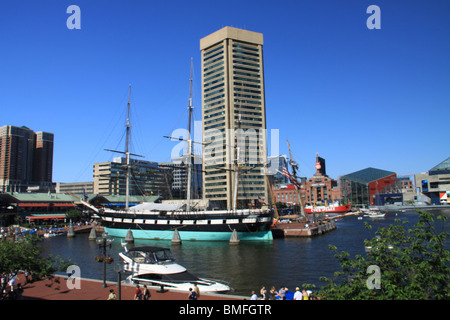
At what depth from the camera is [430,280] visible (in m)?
11.3

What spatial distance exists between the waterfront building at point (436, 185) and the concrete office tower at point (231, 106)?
10122 centimetres

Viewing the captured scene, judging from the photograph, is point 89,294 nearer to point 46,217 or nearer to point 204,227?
Answer: point 204,227

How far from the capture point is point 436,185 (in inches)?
7170

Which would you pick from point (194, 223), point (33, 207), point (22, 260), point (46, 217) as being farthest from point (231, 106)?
point (22, 260)

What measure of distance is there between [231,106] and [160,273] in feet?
466

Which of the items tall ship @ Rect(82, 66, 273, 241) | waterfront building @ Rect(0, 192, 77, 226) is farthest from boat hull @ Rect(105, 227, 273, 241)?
waterfront building @ Rect(0, 192, 77, 226)

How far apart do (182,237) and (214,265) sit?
27.7 m

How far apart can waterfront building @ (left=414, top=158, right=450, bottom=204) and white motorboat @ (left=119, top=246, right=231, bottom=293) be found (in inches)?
7727

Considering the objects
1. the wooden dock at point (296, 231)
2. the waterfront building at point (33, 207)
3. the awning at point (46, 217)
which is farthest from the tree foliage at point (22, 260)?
the awning at point (46, 217)

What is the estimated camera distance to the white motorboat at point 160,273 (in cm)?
2437

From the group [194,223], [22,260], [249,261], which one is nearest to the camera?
[22,260]

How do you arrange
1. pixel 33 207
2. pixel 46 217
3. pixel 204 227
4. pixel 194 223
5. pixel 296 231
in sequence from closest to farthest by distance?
pixel 204 227, pixel 194 223, pixel 296 231, pixel 46 217, pixel 33 207

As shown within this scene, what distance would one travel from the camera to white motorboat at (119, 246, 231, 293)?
2437 centimetres
